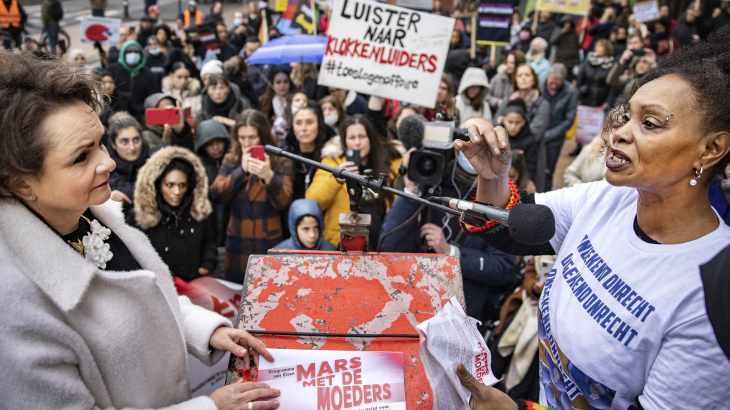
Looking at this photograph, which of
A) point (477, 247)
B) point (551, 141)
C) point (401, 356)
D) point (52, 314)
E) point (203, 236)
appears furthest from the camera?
point (551, 141)

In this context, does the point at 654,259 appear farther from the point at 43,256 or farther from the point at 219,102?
the point at 219,102

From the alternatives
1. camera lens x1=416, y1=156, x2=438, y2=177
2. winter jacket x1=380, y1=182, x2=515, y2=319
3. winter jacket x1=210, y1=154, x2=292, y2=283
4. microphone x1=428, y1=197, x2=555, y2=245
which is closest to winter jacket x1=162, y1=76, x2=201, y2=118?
winter jacket x1=210, y1=154, x2=292, y2=283

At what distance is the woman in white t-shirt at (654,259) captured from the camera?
122 centimetres

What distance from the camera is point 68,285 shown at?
117 centimetres

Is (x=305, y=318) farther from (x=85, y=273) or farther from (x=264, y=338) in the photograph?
(x=85, y=273)

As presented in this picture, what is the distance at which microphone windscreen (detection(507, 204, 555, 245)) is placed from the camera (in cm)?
125

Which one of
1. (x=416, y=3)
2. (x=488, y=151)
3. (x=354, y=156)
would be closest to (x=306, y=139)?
(x=354, y=156)

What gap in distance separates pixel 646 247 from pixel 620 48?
9.72m

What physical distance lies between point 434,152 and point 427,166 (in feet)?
0.28

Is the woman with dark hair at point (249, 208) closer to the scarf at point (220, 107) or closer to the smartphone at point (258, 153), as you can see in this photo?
the smartphone at point (258, 153)

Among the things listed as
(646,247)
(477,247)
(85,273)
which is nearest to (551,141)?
(477,247)

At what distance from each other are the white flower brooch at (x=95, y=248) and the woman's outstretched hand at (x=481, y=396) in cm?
102

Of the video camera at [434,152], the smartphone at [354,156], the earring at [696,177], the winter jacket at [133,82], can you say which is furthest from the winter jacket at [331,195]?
the winter jacket at [133,82]

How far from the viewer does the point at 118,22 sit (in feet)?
24.5
